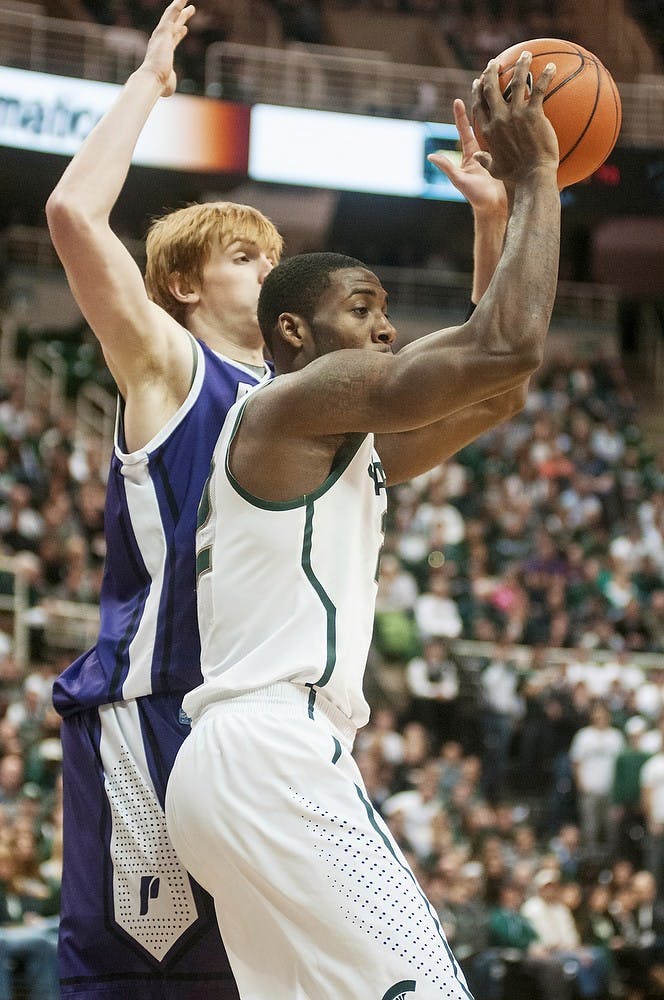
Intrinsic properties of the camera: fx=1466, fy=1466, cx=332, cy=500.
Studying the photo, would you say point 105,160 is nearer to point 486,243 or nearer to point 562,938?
point 486,243

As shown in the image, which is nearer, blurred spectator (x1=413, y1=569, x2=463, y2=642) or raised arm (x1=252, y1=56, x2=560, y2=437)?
raised arm (x1=252, y1=56, x2=560, y2=437)

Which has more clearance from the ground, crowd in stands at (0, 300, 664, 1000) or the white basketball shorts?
the white basketball shorts

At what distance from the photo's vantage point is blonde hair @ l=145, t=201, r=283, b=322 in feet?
12.8

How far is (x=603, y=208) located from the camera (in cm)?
1989

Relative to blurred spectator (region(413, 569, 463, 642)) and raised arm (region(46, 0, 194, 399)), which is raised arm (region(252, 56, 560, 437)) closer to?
raised arm (region(46, 0, 194, 399))

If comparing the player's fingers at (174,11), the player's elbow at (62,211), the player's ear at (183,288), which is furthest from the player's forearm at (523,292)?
the player's fingers at (174,11)

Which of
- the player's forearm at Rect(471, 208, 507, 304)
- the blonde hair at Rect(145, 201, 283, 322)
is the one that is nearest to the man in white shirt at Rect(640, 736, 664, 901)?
the player's forearm at Rect(471, 208, 507, 304)

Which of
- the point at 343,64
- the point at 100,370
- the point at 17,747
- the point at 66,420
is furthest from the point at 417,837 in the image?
the point at 343,64

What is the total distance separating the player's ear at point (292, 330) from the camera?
3307 millimetres

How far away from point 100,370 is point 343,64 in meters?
6.47

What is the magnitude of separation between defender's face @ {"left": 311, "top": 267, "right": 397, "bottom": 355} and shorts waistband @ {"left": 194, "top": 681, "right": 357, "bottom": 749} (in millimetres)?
756

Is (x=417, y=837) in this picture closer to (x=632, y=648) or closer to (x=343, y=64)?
(x=632, y=648)

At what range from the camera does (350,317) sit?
326 cm

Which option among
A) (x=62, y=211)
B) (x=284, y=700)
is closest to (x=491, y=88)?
(x=62, y=211)
